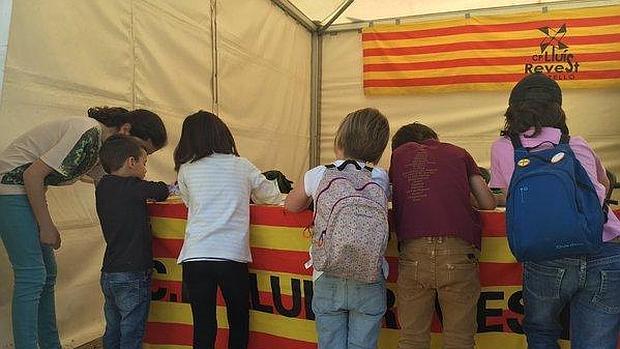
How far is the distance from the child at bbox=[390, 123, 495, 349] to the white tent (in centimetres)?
147

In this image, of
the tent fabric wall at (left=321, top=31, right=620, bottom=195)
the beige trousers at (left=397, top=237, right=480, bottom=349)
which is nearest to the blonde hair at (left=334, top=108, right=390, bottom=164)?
the beige trousers at (left=397, top=237, right=480, bottom=349)

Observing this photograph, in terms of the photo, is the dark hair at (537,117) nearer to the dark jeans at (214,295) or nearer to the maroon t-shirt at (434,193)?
the maroon t-shirt at (434,193)

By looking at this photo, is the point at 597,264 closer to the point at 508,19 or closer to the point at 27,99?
the point at 27,99

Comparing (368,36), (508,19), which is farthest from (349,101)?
(508,19)

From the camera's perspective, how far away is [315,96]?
18.4 ft

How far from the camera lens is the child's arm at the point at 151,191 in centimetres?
192

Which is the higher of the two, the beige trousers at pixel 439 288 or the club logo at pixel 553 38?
the club logo at pixel 553 38

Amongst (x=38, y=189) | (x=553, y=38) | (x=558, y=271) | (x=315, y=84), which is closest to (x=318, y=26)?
(x=315, y=84)

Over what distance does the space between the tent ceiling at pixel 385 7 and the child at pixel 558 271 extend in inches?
145

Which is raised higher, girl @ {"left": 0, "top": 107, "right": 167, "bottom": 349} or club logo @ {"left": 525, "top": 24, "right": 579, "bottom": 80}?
club logo @ {"left": 525, "top": 24, "right": 579, "bottom": 80}

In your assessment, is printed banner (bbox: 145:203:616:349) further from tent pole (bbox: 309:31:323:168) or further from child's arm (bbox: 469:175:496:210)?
tent pole (bbox: 309:31:323:168)

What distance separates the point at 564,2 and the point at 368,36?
181cm

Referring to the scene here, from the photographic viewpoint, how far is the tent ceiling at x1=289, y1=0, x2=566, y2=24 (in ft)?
16.2

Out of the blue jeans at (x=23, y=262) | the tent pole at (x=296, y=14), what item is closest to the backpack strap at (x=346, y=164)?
the blue jeans at (x=23, y=262)
